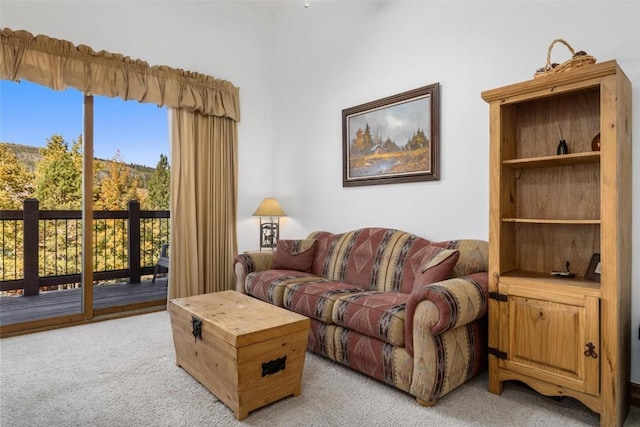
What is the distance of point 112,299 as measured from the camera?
3.84 metres

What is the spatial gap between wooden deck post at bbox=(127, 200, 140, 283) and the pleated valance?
3.77 feet

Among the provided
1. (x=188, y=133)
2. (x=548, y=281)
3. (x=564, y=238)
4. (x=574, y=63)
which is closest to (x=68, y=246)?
(x=188, y=133)

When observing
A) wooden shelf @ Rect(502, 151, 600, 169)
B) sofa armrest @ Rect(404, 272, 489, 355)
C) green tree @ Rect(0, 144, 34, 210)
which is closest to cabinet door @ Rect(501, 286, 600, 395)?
sofa armrest @ Rect(404, 272, 489, 355)

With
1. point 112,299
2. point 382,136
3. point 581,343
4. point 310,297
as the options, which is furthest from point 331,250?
point 112,299

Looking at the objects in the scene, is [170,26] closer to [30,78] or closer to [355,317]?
[30,78]

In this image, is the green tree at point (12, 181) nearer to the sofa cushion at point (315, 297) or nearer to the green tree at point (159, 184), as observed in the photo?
the green tree at point (159, 184)

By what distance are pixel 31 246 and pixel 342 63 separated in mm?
3495

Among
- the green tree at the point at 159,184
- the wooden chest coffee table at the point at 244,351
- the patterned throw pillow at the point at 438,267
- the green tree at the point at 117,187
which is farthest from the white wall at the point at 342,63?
the wooden chest coffee table at the point at 244,351

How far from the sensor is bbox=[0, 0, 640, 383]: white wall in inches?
97.1

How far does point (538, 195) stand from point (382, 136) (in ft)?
4.88

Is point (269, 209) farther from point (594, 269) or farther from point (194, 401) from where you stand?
point (594, 269)

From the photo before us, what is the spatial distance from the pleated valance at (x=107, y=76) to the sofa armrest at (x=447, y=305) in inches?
122

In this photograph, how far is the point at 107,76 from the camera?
3426 mm

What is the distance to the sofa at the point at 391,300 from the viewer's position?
1972 millimetres
